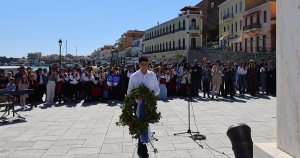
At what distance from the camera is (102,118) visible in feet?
31.8

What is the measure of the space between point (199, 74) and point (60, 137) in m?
9.38

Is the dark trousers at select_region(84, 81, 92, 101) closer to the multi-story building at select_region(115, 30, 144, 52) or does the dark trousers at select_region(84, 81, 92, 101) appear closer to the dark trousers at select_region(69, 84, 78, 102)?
the dark trousers at select_region(69, 84, 78, 102)

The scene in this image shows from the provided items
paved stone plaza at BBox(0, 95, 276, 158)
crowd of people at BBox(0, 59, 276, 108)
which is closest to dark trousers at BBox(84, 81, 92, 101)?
crowd of people at BBox(0, 59, 276, 108)

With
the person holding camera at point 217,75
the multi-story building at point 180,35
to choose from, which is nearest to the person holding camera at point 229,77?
the person holding camera at point 217,75

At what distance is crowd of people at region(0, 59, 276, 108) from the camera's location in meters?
14.0

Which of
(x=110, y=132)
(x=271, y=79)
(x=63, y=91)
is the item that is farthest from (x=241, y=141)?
(x=271, y=79)

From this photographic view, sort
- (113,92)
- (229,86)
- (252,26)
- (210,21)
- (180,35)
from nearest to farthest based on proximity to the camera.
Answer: (113,92) < (229,86) < (252,26) < (180,35) < (210,21)

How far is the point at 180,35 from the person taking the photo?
6375cm

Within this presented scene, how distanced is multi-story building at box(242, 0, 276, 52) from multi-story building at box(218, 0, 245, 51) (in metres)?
1.95

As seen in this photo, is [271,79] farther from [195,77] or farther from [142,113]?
[142,113]

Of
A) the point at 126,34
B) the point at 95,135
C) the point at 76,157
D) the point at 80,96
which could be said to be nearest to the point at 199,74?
the point at 80,96

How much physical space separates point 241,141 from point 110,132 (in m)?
Result: 5.16

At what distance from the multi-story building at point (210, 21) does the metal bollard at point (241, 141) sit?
64443 mm

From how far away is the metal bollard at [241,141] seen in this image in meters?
2.80
